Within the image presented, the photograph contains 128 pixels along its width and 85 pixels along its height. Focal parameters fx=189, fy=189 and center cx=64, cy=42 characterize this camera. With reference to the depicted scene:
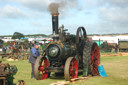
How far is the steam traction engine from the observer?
7.57m

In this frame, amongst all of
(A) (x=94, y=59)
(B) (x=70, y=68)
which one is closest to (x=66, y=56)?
(B) (x=70, y=68)

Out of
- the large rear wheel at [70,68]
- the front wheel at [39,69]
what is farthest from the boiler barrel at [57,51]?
the front wheel at [39,69]

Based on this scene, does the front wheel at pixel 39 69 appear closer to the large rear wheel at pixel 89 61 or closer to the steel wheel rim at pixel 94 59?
the large rear wheel at pixel 89 61

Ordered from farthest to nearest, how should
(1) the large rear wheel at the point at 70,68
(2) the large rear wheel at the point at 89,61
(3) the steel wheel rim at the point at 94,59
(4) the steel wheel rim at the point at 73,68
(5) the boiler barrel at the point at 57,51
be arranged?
(3) the steel wheel rim at the point at 94,59, (2) the large rear wheel at the point at 89,61, (4) the steel wheel rim at the point at 73,68, (5) the boiler barrel at the point at 57,51, (1) the large rear wheel at the point at 70,68

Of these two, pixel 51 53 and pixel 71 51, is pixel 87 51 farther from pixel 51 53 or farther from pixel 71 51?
pixel 51 53

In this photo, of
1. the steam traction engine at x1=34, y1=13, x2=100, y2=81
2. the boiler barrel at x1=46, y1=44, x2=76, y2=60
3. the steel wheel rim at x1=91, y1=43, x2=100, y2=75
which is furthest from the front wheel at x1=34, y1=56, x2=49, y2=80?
→ the steel wheel rim at x1=91, y1=43, x2=100, y2=75

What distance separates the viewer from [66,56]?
7926mm

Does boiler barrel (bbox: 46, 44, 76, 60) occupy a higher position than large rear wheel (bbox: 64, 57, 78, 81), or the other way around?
boiler barrel (bbox: 46, 44, 76, 60)

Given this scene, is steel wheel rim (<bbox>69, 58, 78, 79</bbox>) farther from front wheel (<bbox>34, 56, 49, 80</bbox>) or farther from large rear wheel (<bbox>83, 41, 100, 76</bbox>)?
front wheel (<bbox>34, 56, 49, 80</bbox>)

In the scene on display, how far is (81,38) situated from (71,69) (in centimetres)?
202

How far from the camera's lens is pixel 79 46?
8672 millimetres

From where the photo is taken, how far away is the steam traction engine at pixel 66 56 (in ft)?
24.8

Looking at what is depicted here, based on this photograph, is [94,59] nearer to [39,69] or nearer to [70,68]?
[70,68]

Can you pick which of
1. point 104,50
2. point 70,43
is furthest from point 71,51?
point 104,50
